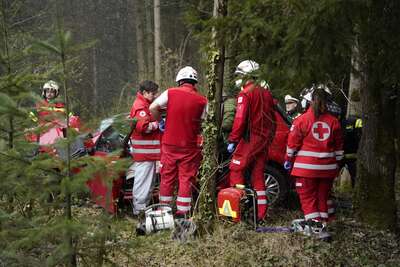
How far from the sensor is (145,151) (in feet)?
24.4

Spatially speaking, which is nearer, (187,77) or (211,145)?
(211,145)

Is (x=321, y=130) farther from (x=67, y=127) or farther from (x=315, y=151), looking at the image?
(x=67, y=127)

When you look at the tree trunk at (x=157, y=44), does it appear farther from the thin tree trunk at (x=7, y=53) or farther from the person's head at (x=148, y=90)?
the thin tree trunk at (x=7, y=53)

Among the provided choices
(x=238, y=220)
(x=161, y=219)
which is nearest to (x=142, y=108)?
(x=161, y=219)

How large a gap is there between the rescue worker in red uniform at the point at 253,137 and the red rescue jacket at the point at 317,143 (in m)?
0.51

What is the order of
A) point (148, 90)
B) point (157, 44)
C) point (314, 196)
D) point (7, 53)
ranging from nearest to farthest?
point (7, 53)
point (314, 196)
point (148, 90)
point (157, 44)

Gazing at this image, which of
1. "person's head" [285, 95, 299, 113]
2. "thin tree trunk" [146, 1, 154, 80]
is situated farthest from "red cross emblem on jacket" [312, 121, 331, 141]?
"thin tree trunk" [146, 1, 154, 80]

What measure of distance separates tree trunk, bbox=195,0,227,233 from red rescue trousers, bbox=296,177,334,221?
1.09 metres

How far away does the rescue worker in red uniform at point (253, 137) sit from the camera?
21.8 feet

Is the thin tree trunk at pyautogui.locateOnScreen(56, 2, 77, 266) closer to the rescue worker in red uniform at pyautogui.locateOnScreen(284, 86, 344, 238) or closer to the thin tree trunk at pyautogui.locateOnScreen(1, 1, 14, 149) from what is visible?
the thin tree trunk at pyautogui.locateOnScreen(1, 1, 14, 149)

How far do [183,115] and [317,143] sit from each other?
1.72 metres

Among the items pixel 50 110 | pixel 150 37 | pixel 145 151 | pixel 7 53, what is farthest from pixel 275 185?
pixel 150 37

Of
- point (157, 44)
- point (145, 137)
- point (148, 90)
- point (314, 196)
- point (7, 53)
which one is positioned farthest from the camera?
point (157, 44)

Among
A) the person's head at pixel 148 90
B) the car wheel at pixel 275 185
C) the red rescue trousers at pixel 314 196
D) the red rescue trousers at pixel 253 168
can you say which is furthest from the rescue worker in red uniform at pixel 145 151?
the red rescue trousers at pixel 314 196
